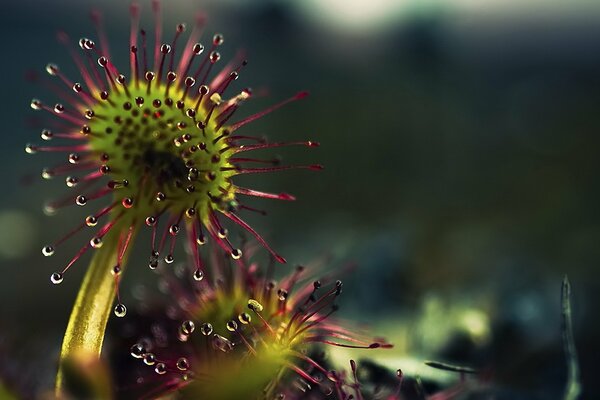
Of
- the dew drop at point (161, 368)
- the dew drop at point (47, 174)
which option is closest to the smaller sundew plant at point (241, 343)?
the dew drop at point (161, 368)

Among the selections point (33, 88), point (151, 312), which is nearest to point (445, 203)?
point (151, 312)

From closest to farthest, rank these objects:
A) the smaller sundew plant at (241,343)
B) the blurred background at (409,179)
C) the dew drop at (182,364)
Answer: the smaller sundew plant at (241,343) → the dew drop at (182,364) → the blurred background at (409,179)

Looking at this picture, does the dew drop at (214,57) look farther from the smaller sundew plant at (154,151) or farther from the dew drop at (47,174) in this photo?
the dew drop at (47,174)

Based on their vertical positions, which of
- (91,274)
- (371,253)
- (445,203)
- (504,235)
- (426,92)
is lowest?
(91,274)

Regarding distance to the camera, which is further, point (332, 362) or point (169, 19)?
point (169, 19)

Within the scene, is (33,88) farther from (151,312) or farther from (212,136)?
(212,136)

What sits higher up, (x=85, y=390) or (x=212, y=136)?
(x=212, y=136)

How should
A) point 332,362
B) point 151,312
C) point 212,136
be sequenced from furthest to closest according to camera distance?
1. point 151,312
2. point 332,362
3. point 212,136
